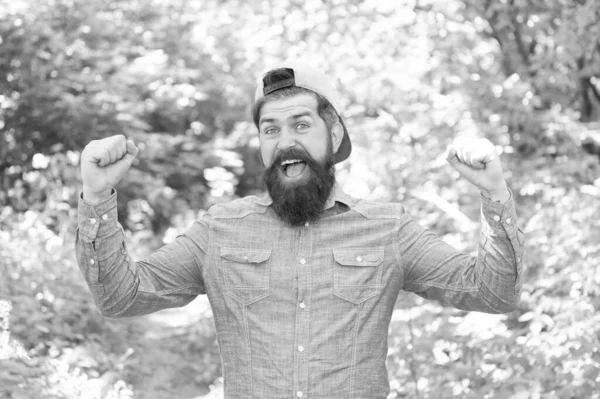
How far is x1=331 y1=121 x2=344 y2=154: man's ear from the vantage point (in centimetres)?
329

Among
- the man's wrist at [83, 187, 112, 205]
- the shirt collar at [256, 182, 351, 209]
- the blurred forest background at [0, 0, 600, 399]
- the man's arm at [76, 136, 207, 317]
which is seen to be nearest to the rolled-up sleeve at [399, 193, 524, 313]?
the shirt collar at [256, 182, 351, 209]

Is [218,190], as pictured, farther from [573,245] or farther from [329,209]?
[329,209]

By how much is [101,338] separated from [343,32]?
3.41 meters

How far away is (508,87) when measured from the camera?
6680 mm

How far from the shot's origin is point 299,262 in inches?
115

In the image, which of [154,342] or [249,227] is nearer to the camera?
[249,227]

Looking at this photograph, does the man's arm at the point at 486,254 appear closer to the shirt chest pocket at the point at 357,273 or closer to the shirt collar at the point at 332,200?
the shirt chest pocket at the point at 357,273

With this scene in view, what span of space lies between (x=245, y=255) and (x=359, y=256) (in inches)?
15.1

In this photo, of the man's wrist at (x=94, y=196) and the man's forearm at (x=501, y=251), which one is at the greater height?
the man's wrist at (x=94, y=196)

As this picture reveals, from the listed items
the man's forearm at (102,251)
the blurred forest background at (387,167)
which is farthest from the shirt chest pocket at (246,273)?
the blurred forest background at (387,167)

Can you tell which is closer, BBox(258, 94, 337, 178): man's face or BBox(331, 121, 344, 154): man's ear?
BBox(258, 94, 337, 178): man's face

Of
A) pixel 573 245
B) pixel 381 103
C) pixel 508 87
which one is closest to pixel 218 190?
pixel 381 103

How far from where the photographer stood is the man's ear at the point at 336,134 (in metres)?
3.29

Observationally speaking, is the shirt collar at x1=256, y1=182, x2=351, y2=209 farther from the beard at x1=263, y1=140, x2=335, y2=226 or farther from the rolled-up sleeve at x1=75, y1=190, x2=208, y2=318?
the rolled-up sleeve at x1=75, y1=190, x2=208, y2=318
